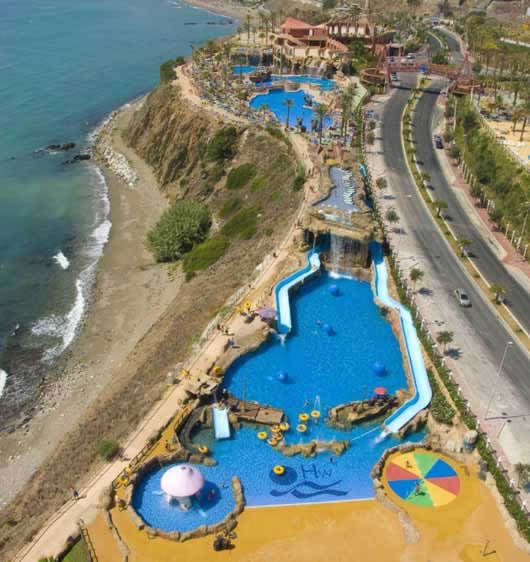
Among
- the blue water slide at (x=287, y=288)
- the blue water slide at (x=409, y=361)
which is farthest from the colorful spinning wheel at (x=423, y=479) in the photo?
the blue water slide at (x=287, y=288)

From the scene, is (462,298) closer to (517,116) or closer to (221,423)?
(221,423)

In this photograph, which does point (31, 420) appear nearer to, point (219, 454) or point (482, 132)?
point (219, 454)

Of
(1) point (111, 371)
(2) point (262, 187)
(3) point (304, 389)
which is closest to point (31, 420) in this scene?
(1) point (111, 371)

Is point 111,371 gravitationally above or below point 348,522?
below

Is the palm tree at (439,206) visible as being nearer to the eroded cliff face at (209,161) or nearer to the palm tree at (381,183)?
the palm tree at (381,183)

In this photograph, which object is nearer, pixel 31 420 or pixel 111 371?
pixel 31 420

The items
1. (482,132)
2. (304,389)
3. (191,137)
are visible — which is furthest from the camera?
(191,137)
